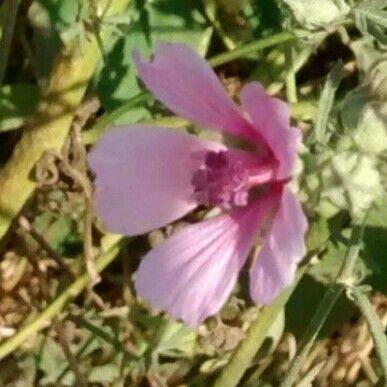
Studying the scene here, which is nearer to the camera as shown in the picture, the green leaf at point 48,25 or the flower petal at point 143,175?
the flower petal at point 143,175

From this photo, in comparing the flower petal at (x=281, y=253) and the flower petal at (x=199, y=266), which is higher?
the flower petal at (x=281, y=253)

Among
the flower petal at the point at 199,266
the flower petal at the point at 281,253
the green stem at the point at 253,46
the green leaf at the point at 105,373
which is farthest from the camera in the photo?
the green leaf at the point at 105,373

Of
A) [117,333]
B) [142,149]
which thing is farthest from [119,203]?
[117,333]

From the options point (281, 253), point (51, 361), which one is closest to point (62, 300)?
point (51, 361)

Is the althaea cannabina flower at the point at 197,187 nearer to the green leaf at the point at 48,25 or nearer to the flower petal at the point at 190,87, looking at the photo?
the flower petal at the point at 190,87

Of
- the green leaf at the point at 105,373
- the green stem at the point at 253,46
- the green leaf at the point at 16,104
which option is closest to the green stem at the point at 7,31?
the green leaf at the point at 16,104

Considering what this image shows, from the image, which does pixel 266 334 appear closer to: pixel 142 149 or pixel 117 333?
pixel 117 333
